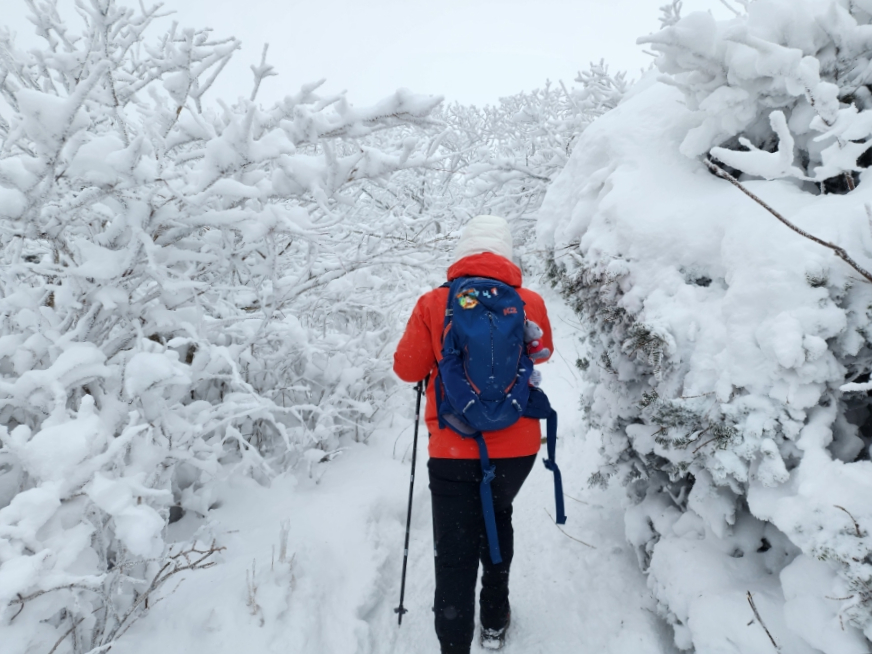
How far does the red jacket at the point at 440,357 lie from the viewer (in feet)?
6.66

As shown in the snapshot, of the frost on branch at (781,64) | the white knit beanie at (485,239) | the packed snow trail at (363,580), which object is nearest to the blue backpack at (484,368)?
the white knit beanie at (485,239)

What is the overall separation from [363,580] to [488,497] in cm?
A: 110

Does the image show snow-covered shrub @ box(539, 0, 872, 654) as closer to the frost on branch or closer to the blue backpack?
the frost on branch

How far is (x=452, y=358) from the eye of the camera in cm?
196

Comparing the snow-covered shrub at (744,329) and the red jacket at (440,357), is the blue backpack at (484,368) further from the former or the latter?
the snow-covered shrub at (744,329)

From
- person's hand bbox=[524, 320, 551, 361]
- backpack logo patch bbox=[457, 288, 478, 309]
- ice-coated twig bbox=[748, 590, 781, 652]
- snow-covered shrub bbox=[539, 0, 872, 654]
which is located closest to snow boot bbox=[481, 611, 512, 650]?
snow-covered shrub bbox=[539, 0, 872, 654]

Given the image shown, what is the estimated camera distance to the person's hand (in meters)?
2.10

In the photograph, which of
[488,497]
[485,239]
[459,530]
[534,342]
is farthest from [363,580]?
[485,239]

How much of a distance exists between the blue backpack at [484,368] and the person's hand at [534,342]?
0.29 feet

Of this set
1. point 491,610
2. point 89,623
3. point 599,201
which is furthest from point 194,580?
point 599,201

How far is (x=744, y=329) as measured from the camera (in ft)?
5.59

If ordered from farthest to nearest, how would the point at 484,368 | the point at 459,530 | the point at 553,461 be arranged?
the point at 553,461
the point at 459,530
the point at 484,368

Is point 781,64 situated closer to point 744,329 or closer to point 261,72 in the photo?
point 744,329

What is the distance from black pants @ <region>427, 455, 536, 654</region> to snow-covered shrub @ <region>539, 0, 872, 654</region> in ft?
2.42
